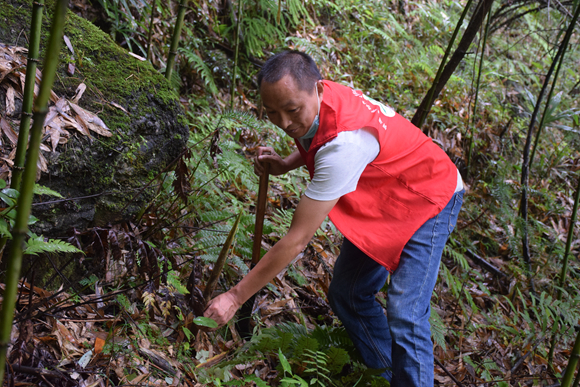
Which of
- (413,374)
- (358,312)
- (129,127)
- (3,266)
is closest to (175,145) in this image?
(129,127)

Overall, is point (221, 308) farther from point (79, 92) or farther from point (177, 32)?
point (177, 32)

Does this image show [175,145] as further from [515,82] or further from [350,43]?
[515,82]

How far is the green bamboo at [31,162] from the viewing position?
680 mm

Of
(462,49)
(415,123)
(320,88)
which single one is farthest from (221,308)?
(462,49)

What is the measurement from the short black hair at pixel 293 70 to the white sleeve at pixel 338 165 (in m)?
0.31

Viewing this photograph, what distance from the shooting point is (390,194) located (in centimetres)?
228

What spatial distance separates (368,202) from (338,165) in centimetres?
49

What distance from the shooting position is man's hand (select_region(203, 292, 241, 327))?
1.92 meters

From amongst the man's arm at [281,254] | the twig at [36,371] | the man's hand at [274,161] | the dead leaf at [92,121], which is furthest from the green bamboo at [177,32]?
the twig at [36,371]

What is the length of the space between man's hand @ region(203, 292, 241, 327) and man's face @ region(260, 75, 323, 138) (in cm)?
88

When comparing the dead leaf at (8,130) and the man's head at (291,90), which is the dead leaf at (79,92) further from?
the man's head at (291,90)

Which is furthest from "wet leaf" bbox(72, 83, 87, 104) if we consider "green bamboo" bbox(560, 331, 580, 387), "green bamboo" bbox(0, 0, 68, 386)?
"green bamboo" bbox(560, 331, 580, 387)

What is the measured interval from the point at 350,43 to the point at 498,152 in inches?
122

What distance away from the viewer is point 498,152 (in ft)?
21.2
